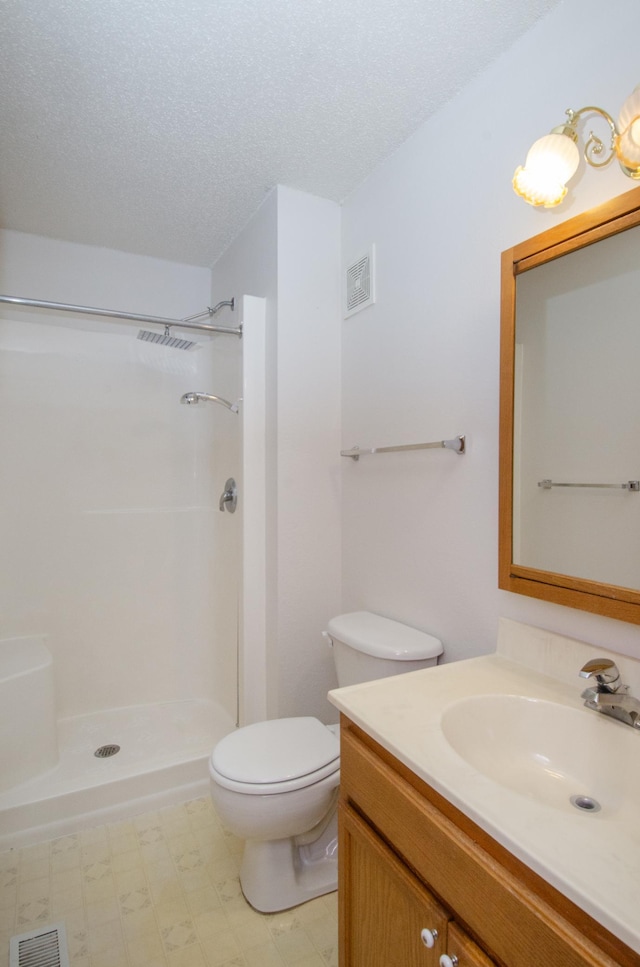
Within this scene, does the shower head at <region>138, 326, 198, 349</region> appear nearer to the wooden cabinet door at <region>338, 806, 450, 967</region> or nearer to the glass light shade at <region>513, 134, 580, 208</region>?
the glass light shade at <region>513, 134, 580, 208</region>

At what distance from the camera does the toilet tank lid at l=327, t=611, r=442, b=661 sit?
4.76 feet

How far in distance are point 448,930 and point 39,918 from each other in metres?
1.37

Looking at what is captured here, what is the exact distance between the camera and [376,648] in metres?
1.49

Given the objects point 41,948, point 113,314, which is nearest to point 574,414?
point 113,314

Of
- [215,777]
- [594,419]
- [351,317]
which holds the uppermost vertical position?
[351,317]

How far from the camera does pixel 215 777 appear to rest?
1.42 m

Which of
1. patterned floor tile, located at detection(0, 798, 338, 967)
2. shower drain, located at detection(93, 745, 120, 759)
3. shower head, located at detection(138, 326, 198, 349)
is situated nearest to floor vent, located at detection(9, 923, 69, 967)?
patterned floor tile, located at detection(0, 798, 338, 967)

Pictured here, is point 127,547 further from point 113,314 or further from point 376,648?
point 376,648

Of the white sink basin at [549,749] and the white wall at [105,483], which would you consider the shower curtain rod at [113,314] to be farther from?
the white sink basin at [549,749]

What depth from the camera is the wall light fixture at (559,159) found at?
3.23 ft

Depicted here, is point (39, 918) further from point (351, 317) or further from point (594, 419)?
point (351, 317)

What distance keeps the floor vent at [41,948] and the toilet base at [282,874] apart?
19.7 inches

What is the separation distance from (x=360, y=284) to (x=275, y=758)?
161 cm

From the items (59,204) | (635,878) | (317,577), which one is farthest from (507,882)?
(59,204)
